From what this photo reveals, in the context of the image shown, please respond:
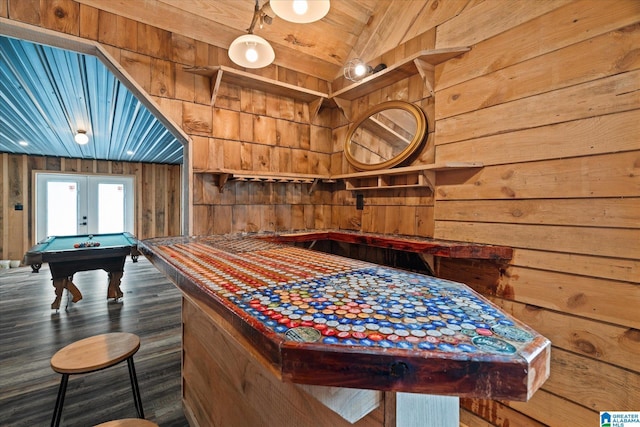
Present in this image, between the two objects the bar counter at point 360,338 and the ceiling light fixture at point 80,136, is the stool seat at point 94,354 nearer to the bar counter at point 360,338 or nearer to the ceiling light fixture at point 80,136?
the bar counter at point 360,338

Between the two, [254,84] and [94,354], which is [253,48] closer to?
[254,84]

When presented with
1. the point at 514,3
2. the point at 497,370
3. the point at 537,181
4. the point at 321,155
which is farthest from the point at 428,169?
the point at 497,370

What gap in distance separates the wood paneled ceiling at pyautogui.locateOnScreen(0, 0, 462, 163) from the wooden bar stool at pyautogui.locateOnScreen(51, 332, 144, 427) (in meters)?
2.24

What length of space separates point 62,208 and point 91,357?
7303mm

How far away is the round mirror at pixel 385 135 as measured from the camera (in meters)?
2.30

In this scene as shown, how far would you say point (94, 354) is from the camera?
4.41 ft

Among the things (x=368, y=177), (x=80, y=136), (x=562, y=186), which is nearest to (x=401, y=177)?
(x=368, y=177)

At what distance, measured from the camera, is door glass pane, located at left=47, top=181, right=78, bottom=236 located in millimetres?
6469

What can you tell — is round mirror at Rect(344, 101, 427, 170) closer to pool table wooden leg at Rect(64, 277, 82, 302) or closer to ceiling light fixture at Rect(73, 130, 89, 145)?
pool table wooden leg at Rect(64, 277, 82, 302)

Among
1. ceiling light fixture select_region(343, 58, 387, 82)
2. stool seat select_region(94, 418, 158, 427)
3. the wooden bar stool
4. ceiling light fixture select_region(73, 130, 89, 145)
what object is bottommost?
stool seat select_region(94, 418, 158, 427)

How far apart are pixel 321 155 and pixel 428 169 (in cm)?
140

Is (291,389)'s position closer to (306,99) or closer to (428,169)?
(428,169)

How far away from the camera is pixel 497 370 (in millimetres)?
424

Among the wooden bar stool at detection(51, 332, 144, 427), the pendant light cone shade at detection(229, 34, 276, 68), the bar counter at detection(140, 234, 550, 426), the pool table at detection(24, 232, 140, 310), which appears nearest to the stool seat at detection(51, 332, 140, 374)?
the wooden bar stool at detection(51, 332, 144, 427)
